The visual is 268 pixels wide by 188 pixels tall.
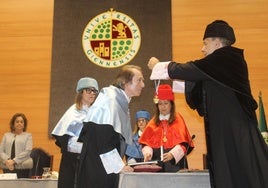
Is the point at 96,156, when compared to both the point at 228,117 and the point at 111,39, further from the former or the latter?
the point at 111,39

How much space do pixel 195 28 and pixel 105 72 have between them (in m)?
1.84

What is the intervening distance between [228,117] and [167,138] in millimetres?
1791

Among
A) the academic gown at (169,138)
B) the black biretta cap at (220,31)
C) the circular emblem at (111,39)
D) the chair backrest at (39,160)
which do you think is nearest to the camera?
the black biretta cap at (220,31)

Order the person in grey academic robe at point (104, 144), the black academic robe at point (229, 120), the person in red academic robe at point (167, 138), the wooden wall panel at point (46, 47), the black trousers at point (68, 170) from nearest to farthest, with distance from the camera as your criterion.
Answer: the black academic robe at point (229, 120) → the person in grey academic robe at point (104, 144) → the black trousers at point (68, 170) → the person in red academic robe at point (167, 138) → the wooden wall panel at point (46, 47)

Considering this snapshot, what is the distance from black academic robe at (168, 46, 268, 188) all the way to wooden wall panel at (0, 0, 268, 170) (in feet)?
14.8

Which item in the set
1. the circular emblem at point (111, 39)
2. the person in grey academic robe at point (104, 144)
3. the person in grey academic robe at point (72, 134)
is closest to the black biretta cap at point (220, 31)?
the person in grey academic robe at point (104, 144)

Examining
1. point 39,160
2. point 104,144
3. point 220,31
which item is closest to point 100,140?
point 104,144

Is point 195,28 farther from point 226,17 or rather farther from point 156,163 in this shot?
point 156,163

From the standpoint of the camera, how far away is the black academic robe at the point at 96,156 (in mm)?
2818

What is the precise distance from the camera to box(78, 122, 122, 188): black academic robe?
9.25 feet

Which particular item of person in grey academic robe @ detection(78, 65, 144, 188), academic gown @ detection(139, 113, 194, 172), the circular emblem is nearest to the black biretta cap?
person in grey academic robe @ detection(78, 65, 144, 188)

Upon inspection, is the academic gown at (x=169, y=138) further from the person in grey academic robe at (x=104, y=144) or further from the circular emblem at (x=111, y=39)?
the circular emblem at (x=111, y=39)

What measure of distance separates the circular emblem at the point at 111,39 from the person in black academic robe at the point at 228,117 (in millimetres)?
4711

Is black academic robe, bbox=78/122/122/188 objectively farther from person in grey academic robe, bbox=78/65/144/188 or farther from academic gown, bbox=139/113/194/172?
academic gown, bbox=139/113/194/172
